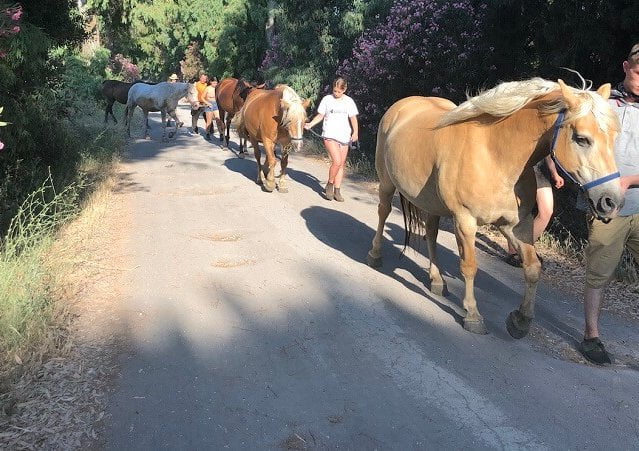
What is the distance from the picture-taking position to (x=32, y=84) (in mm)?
6090

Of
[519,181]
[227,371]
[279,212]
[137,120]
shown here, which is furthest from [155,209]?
[137,120]

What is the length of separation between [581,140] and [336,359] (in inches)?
84.3

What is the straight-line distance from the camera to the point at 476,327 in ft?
13.3

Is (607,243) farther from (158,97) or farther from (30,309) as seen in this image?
(158,97)

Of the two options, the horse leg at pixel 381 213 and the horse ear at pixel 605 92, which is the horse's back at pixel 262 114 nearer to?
the horse leg at pixel 381 213

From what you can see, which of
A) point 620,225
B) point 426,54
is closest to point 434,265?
point 620,225

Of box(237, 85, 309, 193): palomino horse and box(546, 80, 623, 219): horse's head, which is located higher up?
box(546, 80, 623, 219): horse's head

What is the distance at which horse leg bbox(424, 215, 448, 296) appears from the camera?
486 centimetres

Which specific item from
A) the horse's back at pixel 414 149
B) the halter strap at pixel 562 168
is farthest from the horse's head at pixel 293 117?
the halter strap at pixel 562 168

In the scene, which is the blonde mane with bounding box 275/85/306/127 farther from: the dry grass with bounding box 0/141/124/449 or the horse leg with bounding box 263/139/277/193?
the dry grass with bounding box 0/141/124/449

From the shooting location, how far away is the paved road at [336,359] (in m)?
2.88

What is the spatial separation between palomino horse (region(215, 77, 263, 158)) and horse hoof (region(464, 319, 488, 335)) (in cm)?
921

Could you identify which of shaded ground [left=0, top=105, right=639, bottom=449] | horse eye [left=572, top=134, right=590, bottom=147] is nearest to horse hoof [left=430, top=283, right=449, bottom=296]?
shaded ground [left=0, top=105, right=639, bottom=449]

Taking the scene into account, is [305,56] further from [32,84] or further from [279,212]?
[32,84]
